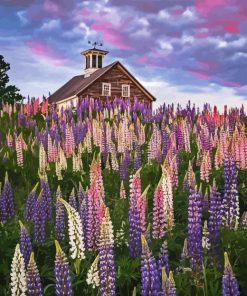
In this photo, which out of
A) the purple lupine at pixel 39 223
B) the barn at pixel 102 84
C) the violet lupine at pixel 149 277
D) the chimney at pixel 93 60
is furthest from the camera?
the chimney at pixel 93 60

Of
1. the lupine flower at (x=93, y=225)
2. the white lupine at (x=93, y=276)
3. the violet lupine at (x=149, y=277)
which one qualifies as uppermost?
the lupine flower at (x=93, y=225)

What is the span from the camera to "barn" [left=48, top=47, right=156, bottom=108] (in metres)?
57.8

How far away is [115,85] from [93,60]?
7.43m

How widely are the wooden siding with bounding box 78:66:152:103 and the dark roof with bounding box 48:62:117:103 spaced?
0.61m

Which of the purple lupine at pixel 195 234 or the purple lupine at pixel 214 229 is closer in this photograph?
the purple lupine at pixel 195 234

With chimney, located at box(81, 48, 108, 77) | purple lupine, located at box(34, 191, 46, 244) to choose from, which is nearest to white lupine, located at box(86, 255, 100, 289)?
purple lupine, located at box(34, 191, 46, 244)

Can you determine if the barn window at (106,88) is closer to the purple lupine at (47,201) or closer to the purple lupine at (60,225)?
the purple lupine at (47,201)

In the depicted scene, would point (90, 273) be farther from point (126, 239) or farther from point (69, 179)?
point (69, 179)

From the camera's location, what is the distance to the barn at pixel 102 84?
57.8 metres

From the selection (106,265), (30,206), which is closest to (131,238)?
(106,265)

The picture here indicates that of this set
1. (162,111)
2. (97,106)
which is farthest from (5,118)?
(162,111)

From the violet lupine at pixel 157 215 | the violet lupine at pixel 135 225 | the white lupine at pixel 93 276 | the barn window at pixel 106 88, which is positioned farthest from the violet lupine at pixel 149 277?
the barn window at pixel 106 88

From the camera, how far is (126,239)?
496cm

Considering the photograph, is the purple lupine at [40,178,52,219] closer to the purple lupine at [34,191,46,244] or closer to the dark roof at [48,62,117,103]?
the purple lupine at [34,191,46,244]
